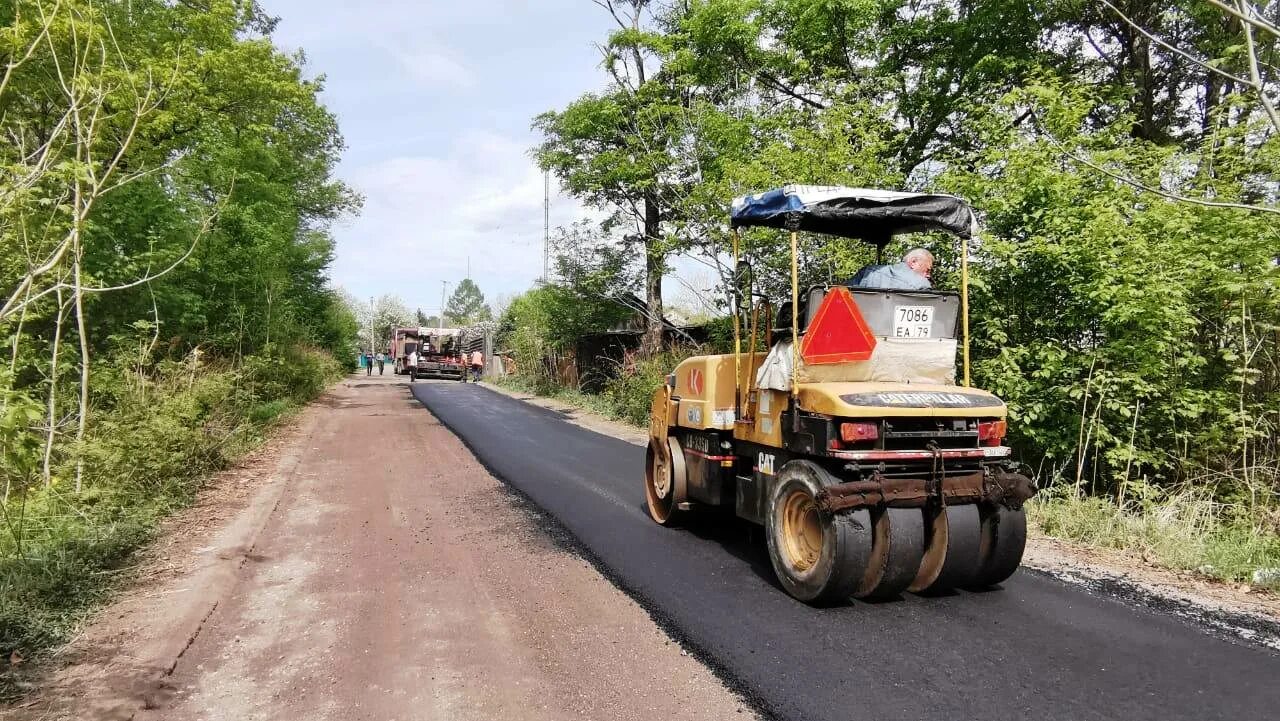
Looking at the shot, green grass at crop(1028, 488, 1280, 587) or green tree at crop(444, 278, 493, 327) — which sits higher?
green tree at crop(444, 278, 493, 327)

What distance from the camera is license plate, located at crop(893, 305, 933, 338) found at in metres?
4.79

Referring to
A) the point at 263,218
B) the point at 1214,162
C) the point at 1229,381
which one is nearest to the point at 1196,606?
the point at 1229,381

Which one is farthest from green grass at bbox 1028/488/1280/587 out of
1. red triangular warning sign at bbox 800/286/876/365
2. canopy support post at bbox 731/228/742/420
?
canopy support post at bbox 731/228/742/420

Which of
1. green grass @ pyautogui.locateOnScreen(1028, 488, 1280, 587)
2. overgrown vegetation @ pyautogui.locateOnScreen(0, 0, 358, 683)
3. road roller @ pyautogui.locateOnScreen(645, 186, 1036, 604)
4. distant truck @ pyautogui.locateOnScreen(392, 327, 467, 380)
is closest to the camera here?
road roller @ pyautogui.locateOnScreen(645, 186, 1036, 604)

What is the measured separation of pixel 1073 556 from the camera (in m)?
5.55

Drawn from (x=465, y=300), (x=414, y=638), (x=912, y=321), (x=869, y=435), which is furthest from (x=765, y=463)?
(x=465, y=300)

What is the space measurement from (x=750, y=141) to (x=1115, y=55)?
6788mm

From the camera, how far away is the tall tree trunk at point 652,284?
18766 millimetres

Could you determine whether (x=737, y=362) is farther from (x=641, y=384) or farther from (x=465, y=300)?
(x=465, y=300)

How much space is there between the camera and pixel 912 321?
4840 millimetres

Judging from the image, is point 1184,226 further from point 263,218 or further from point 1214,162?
point 263,218

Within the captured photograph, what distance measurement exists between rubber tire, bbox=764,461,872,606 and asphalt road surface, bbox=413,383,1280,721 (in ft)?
0.40

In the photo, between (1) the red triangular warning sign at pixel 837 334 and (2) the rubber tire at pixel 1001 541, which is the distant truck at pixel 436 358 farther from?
(2) the rubber tire at pixel 1001 541

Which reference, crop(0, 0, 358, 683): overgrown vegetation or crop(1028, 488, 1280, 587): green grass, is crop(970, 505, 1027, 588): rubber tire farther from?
crop(0, 0, 358, 683): overgrown vegetation
